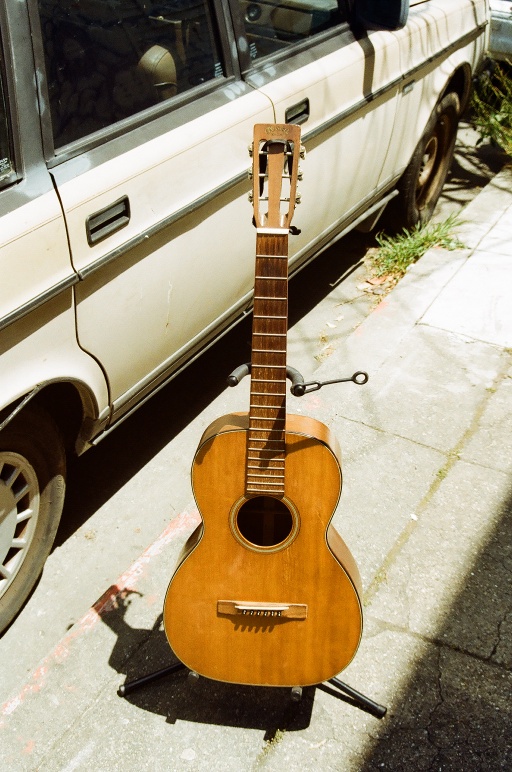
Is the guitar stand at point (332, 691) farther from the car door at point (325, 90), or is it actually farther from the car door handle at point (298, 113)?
the car door handle at point (298, 113)

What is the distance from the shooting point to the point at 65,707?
8.22ft

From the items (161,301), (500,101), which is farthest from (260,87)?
(500,101)

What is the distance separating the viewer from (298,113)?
10.8ft

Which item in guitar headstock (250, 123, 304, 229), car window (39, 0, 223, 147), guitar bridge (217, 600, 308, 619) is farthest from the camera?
car window (39, 0, 223, 147)

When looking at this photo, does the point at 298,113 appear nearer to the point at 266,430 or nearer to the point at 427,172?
the point at 266,430

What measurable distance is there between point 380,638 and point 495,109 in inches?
196

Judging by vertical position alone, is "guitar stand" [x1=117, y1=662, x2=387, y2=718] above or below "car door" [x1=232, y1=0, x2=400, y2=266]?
below

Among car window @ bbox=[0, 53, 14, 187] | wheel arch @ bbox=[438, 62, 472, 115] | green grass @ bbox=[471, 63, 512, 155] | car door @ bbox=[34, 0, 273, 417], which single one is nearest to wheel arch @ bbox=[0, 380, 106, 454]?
car door @ bbox=[34, 0, 273, 417]

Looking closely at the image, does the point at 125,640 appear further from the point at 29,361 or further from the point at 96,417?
the point at 29,361

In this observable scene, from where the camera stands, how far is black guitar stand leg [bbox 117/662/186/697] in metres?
2.48

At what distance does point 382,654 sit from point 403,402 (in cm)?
136

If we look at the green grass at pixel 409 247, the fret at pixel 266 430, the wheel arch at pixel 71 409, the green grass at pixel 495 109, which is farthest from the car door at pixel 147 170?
the green grass at pixel 495 109

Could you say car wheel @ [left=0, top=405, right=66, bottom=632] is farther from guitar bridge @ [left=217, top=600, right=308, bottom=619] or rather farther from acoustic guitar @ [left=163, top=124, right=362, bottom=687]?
guitar bridge @ [left=217, top=600, right=308, bottom=619]

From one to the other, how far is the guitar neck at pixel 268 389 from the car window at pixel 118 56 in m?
0.88
